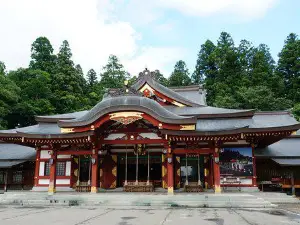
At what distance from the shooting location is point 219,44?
69.5m

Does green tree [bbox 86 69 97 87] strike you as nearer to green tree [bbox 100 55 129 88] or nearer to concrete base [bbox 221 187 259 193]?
green tree [bbox 100 55 129 88]

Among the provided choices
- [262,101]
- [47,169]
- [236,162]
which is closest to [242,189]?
[236,162]

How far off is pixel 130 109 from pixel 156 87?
23.3 ft

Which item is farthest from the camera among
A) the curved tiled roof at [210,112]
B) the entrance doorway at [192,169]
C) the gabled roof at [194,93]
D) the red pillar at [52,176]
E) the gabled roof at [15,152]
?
the gabled roof at [194,93]

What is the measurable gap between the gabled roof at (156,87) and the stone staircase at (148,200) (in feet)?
29.5

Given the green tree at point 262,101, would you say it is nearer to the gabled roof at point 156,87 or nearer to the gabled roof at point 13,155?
the gabled roof at point 156,87

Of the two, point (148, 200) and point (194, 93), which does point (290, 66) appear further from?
point (148, 200)

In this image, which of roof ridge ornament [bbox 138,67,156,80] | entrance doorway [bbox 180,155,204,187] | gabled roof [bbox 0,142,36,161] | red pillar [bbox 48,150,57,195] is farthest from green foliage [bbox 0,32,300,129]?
entrance doorway [bbox 180,155,204,187]

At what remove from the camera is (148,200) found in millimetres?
15023

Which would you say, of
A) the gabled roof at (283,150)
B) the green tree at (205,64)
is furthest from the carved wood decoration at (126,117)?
the green tree at (205,64)

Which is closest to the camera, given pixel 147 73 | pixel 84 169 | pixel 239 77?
pixel 84 169

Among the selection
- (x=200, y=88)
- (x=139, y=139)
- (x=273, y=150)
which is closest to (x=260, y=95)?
(x=200, y=88)

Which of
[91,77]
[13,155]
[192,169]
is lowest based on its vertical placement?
[192,169]

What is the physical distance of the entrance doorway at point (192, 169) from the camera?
19.4 meters
